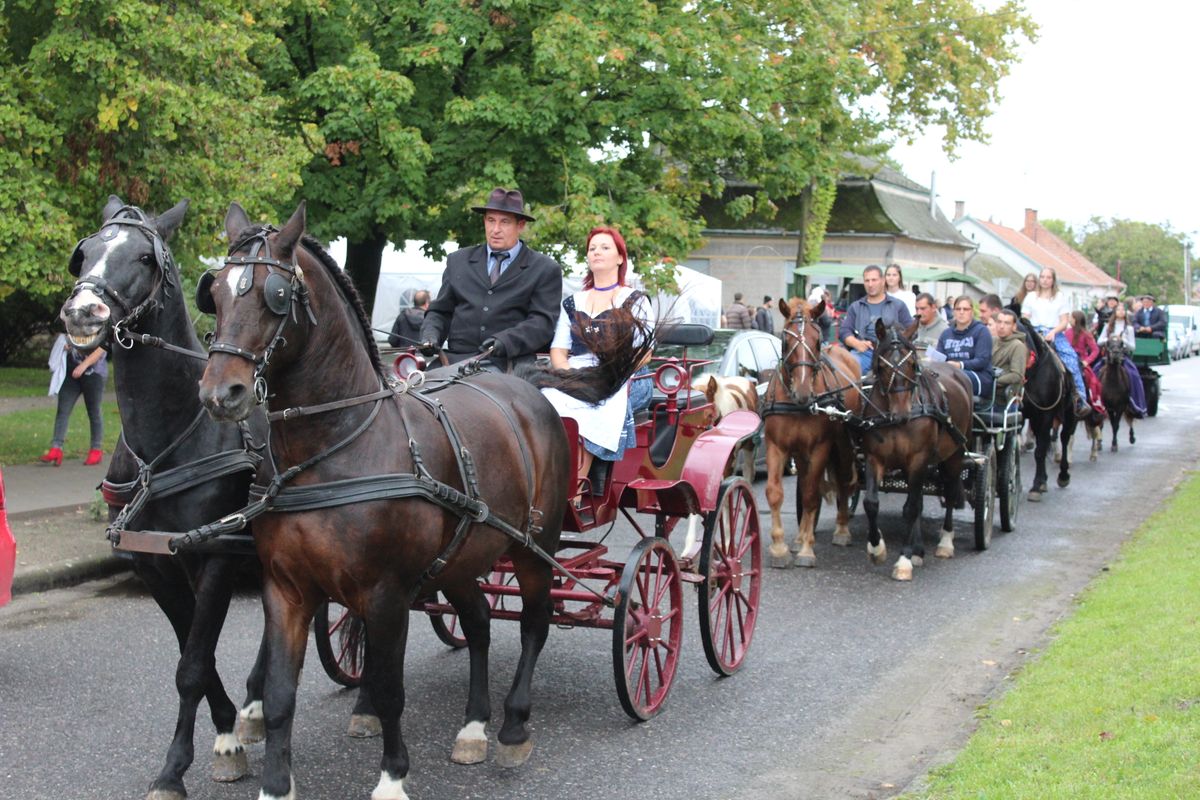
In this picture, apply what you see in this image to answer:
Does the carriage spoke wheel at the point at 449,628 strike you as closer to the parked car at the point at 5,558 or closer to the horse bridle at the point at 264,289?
the parked car at the point at 5,558

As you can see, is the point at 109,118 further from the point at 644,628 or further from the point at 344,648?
the point at 644,628

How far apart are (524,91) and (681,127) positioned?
2257mm

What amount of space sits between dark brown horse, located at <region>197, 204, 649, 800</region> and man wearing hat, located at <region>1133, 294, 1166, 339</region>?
2224 cm

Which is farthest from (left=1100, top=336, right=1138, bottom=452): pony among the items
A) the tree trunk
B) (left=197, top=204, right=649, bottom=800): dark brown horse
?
(left=197, top=204, right=649, bottom=800): dark brown horse

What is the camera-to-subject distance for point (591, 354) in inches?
271

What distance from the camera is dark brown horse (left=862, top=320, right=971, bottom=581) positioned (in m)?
10.5

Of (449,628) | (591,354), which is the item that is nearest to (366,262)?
(449,628)

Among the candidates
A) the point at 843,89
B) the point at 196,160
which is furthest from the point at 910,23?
the point at 196,160

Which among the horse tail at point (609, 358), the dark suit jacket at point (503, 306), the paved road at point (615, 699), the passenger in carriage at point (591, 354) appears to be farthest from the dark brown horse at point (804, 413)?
the horse tail at point (609, 358)

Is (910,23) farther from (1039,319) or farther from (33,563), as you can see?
(33,563)

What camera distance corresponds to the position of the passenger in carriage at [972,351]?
12211 mm

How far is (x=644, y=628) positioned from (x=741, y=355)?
9.36 m

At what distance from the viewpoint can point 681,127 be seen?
17.5 meters

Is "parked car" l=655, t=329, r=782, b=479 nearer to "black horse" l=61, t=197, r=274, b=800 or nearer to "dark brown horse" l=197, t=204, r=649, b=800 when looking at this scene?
"black horse" l=61, t=197, r=274, b=800
